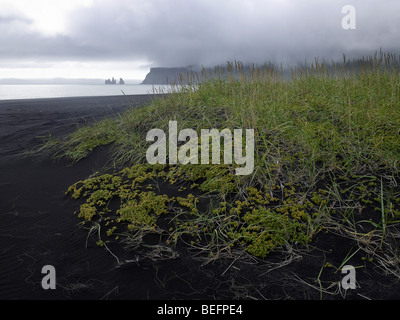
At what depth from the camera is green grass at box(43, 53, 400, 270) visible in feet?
11.7

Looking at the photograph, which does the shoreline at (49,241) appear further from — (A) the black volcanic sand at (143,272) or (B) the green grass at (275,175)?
(B) the green grass at (275,175)

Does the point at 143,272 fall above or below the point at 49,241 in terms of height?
below

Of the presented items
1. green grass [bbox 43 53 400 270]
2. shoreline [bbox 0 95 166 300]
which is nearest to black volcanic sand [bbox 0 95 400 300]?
shoreline [bbox 0 95 166 300]

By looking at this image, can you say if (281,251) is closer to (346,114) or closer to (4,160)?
(346,114)

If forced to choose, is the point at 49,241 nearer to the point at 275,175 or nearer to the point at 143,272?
the point at 143,272

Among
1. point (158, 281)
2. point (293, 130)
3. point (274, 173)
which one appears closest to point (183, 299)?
point (158, 281)

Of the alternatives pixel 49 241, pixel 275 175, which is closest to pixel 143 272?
pixel 49 241

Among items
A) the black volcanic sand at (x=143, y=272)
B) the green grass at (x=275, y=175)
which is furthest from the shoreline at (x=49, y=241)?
the green grass at (x=275, y=175)

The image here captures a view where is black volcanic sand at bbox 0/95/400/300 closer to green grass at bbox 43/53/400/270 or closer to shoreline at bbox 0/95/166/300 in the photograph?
shoreline at bbox 0/95/166/300

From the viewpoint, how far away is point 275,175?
4434 mm

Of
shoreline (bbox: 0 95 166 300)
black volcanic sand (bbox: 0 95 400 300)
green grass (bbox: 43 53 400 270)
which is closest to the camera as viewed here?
black volcanic sand (bbox: 0 95 400 300)

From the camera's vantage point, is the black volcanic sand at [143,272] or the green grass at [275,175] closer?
the black volcanic sand at [143,272]

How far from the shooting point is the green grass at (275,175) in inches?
141

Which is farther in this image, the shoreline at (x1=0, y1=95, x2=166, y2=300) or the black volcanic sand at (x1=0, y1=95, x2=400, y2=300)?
the shoreline at (x1=0, y1=95, x2=166, y2=300)
